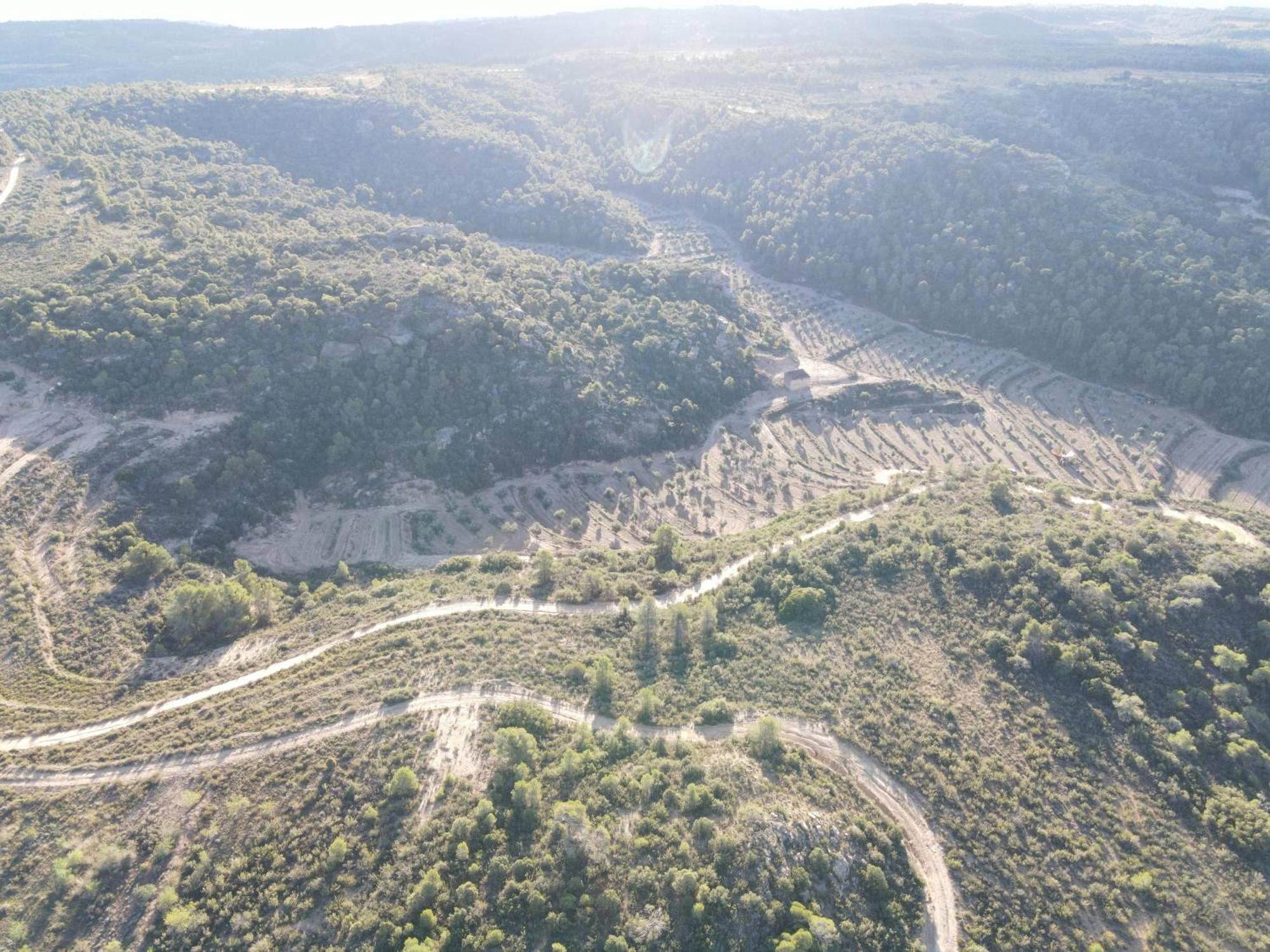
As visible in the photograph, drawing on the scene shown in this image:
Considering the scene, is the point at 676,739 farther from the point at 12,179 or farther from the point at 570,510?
the point at 12,179

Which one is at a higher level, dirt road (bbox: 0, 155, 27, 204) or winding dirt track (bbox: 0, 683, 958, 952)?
dirt road (bbox: 0, 155, 27, 204)

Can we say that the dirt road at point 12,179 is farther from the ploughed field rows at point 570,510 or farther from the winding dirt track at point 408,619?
the winding dirt track at point 408,619

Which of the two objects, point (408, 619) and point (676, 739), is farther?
point (408, 619)

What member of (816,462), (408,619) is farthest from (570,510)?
(816,462)

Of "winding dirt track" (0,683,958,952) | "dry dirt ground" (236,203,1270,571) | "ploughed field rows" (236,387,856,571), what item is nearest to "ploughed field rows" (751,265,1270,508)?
"dry dirt ground" (236,203,1270,571)

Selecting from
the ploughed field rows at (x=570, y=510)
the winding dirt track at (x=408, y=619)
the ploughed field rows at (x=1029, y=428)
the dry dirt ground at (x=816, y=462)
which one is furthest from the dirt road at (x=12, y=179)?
the ploughed field rows at (x=1029, y=428)

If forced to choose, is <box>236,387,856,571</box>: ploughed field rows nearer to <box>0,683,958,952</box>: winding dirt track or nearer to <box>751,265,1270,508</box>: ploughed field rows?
<box>751,265,1270,508</box>: ploughed field rows
